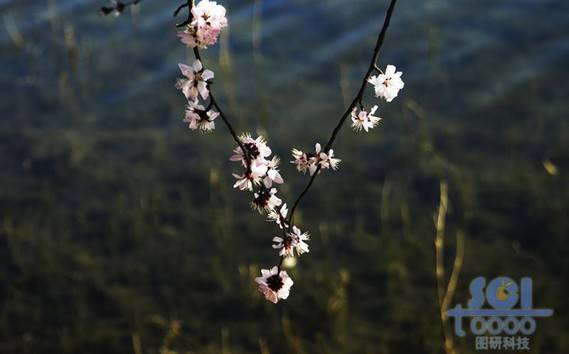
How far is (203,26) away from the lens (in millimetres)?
1541

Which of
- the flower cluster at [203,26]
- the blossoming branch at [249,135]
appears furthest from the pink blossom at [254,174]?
the flower cluster at [203,26]

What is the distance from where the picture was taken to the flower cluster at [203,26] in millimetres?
1524

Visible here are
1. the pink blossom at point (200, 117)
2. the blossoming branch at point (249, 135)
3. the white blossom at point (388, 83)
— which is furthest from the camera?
the white blossom at point (388, 83)

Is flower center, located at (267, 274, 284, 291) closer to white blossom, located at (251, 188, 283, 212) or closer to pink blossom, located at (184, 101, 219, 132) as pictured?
white blossom, located at (251, 188, 283, 212)

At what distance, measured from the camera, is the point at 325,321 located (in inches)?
145

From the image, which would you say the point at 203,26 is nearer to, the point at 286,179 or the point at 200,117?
the point at 200,117

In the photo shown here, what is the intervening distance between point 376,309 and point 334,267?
34 cm

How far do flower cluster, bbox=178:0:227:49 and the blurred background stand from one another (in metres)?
1.51

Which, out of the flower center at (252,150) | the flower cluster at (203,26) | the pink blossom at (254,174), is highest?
the flower cluster at (203,26)

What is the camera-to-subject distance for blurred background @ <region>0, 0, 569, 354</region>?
148 inches

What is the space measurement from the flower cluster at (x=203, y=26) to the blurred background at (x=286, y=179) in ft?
4.96

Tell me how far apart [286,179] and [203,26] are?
10.0ft

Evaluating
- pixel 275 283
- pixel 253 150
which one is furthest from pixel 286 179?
pixel 253 150

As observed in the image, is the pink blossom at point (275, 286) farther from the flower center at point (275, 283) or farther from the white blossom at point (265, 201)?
the white blossom at point (265, 201)
